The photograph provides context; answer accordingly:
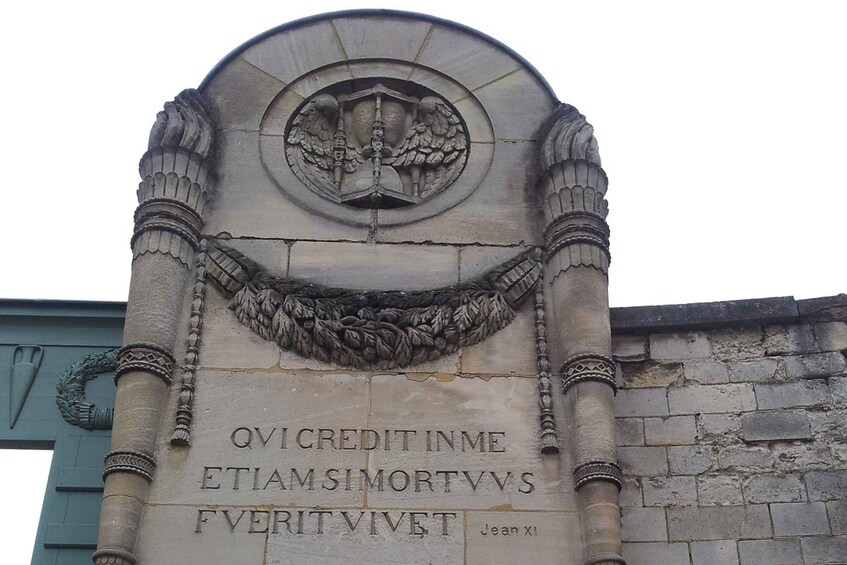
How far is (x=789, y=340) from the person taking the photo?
11.4m

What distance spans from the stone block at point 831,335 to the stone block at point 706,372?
1.02 m

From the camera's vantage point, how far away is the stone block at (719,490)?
10.5 metres

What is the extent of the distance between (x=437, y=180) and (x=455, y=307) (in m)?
1.98

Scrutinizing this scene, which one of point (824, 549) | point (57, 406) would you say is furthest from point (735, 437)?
point (57, 406)

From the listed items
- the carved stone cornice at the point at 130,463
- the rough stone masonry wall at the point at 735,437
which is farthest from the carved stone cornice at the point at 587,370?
the carved stone cornice at the point at 130,463

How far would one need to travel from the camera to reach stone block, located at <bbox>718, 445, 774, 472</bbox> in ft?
35.1

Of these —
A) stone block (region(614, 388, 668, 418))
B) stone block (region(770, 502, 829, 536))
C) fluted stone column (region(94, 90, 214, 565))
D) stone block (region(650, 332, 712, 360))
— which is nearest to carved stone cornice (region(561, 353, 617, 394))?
stone block (region(614, 388, 668, 418))

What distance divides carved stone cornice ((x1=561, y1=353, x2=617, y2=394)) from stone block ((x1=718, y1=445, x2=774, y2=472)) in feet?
4.80

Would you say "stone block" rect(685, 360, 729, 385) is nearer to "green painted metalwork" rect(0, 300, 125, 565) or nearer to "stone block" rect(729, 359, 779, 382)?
"stone block" rect(729, 359, 779, 382)

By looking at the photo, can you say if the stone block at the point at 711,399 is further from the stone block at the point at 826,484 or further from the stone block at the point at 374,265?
the stone block at the point at 374,265

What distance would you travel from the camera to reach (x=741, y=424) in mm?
10961

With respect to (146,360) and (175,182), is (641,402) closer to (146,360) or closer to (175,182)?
(146,360)

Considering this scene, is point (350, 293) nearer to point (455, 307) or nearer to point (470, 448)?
point (455, 307)

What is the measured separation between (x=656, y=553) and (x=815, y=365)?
2607mm
